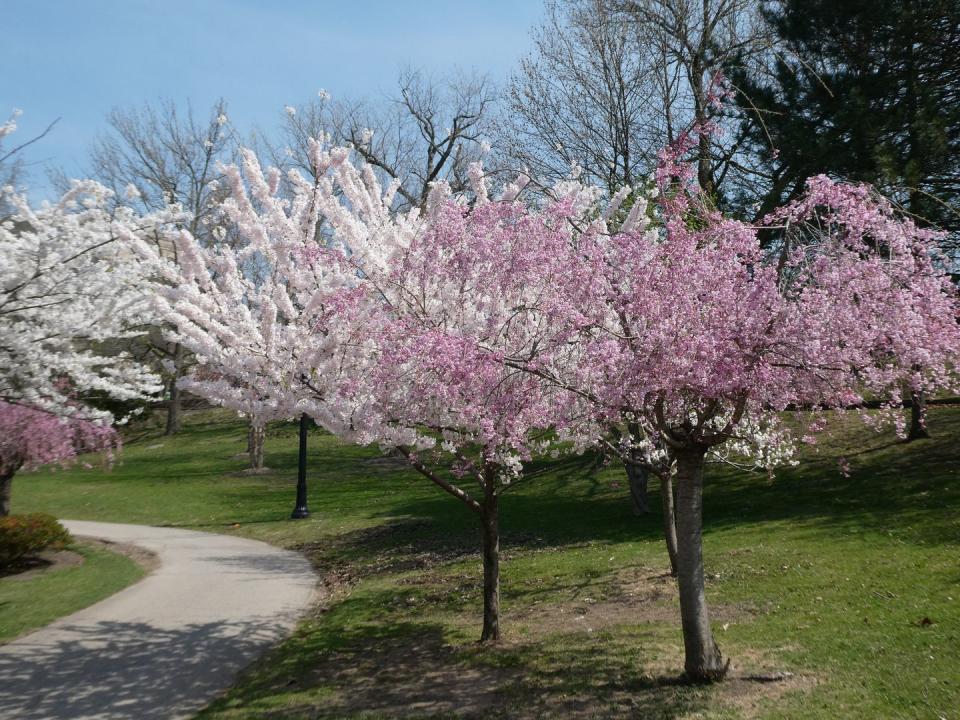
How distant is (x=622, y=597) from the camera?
10797mm

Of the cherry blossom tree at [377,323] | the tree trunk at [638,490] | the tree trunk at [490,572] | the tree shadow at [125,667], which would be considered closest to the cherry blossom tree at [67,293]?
the cherry blossom tree at [377,323]

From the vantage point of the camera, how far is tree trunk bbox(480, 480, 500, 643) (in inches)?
363

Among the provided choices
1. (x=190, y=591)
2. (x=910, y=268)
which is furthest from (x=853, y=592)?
(x=190, y=591)

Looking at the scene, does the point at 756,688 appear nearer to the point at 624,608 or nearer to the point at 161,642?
the point at 624,608

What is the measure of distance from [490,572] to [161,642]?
4337 millimetres

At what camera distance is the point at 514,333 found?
872 centimetres

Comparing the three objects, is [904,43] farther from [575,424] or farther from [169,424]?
[169,424]

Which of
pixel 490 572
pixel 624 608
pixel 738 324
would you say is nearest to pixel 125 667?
pixel 490 572

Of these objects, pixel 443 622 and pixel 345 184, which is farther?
pixel 443 622

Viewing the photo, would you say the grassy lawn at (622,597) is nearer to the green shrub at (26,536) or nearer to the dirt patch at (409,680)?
the dirt patch at (409,680)

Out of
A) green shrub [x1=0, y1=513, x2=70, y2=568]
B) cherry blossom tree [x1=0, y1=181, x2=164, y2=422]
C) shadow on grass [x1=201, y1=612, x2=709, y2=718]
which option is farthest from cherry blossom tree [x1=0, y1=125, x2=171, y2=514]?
shadow on grass [x1=201, y1=612, x2=709, y2=718]

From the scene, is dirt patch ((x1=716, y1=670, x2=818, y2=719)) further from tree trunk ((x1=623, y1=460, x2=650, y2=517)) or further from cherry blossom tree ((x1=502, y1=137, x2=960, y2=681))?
tree trunk ((x1=623, y1=460, x2=650, y2=517))

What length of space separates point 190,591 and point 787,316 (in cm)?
1048

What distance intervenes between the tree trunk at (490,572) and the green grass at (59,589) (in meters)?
6.31
